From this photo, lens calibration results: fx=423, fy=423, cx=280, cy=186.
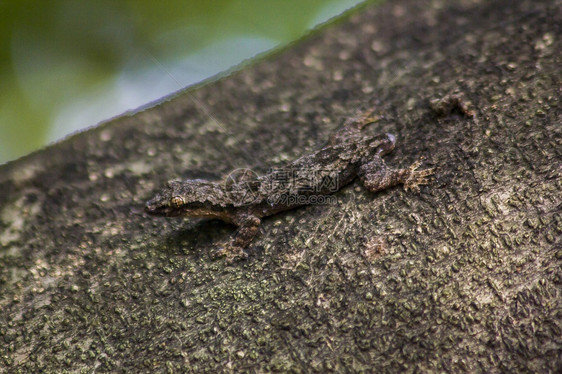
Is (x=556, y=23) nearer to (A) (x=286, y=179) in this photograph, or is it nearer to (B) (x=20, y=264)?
(A) (x=286, y=179)

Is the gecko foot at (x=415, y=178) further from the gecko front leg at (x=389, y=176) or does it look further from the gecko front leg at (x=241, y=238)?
the gecko front leg at (x=241, y=238)

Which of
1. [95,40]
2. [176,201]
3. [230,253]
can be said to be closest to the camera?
[230,253]

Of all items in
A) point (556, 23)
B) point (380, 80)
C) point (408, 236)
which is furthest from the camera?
point (380, 80)

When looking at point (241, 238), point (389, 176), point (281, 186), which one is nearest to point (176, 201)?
point (241, 238)

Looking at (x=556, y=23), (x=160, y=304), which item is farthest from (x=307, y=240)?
(x=556, y=23)

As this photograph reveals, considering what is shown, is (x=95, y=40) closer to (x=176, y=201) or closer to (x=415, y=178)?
(x=176, y=201)

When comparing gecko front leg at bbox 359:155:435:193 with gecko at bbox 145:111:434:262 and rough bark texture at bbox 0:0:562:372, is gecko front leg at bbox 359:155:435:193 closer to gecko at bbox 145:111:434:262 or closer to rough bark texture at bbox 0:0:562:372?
gecko at bbox 145:111:434:262
